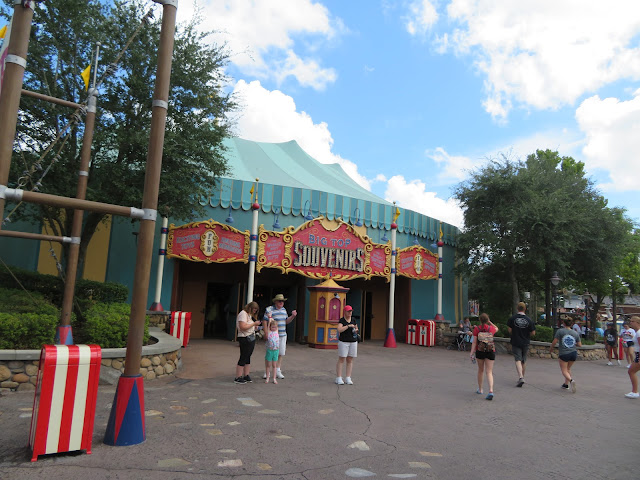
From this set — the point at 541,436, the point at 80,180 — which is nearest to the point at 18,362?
the point at 80,180

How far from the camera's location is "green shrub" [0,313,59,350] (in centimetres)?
704

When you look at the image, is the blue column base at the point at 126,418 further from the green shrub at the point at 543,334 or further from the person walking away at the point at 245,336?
the green shrub at the point at 543,334

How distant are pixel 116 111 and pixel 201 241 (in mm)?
4545

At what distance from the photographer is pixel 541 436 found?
5562 millimetres

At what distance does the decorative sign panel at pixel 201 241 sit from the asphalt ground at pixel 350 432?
18.5 feet

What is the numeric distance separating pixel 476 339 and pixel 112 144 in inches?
368

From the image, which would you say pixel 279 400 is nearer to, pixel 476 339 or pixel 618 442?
pixel 476 339

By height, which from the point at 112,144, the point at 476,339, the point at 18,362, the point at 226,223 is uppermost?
the point at 112,144

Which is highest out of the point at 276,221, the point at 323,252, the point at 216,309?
the point at 276,221

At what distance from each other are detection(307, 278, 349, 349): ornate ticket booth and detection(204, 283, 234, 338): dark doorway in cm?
412

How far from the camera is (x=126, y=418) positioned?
452cm

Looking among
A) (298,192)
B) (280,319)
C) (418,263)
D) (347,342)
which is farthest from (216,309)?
(347,342)

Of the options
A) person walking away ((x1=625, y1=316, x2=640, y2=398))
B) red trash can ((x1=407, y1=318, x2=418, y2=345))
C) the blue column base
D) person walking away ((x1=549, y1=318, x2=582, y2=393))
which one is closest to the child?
the blue column base

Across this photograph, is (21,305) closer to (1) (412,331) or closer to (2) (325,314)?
(2) (325,314)
